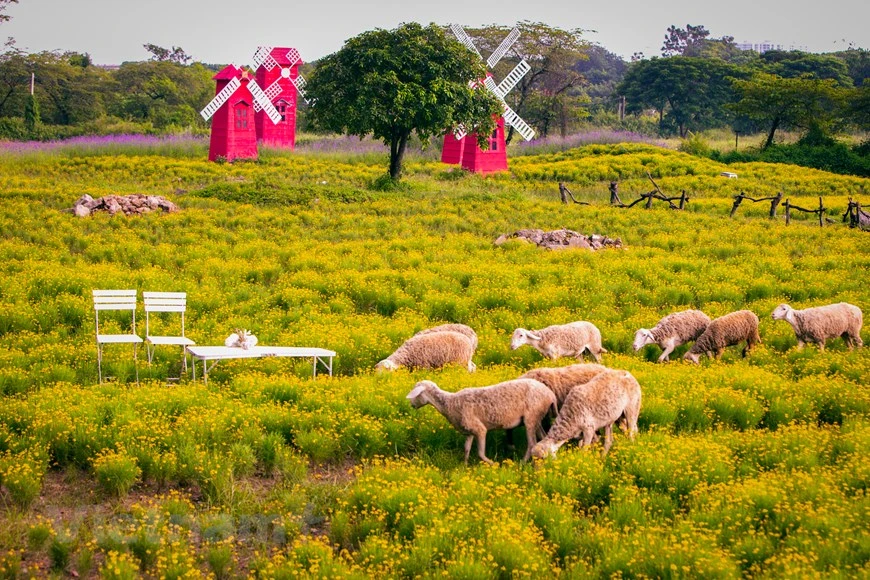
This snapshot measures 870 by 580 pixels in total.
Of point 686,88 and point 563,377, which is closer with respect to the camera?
point 563,377

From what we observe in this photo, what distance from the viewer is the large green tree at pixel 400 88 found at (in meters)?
38.3

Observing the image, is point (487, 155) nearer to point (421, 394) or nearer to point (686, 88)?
point (421, 394)

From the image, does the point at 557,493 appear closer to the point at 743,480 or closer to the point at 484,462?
the point at 484,462

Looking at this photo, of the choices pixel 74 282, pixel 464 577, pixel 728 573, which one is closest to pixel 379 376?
Result: pixel 464 577

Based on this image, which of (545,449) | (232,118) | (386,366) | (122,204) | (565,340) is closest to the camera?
(545,449)

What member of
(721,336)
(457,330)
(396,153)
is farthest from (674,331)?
(396,153)

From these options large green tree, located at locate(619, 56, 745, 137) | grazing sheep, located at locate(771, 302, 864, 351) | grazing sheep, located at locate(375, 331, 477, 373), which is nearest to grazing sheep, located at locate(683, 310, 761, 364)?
grazing sheep, located at locate(771, 302, 864, 351)

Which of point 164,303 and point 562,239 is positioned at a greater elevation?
point 562,239

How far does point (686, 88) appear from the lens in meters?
82.5

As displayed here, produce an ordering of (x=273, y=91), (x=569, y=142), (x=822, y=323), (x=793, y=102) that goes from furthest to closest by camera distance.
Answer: (x=569, y=142), (x=793, y=102), (x=273, y=91), (x=822, y=323)

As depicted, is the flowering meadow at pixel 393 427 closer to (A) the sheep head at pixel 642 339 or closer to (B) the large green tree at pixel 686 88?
(A) the sheep head at pixel 642 339

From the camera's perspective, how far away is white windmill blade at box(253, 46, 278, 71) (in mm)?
59094

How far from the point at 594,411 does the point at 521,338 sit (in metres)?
3.35

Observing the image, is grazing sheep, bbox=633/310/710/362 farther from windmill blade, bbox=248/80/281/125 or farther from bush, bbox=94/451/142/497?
windmill blade, bbox=248/80/281/125
